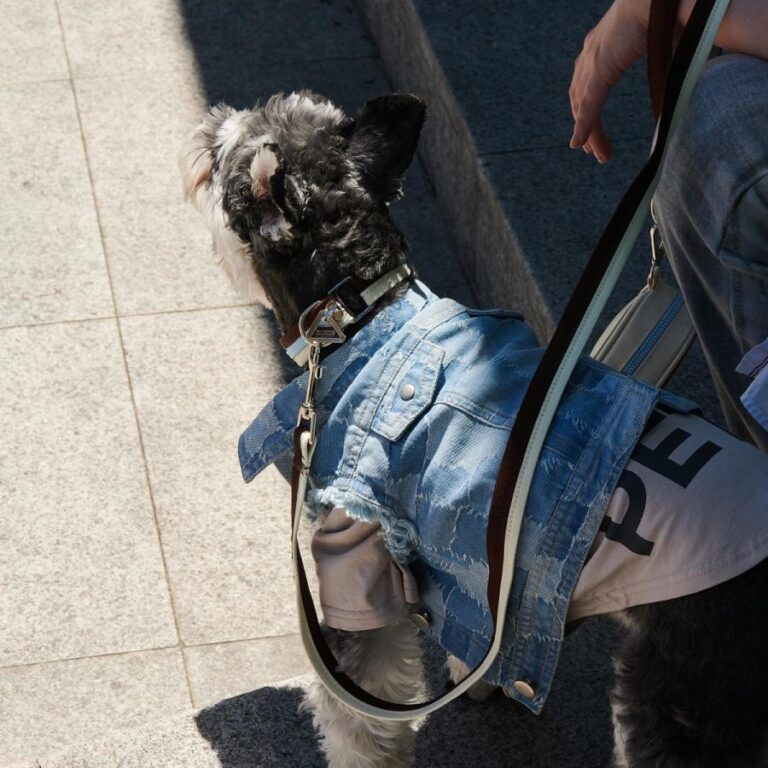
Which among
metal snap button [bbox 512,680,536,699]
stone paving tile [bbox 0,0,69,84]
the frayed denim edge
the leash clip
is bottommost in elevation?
stone paving tile [bbox 0,0,69,84]

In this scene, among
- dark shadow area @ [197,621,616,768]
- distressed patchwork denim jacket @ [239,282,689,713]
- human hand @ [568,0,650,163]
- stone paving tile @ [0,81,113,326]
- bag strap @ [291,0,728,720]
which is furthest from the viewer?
stone paving tile @ [0,81,113,326]

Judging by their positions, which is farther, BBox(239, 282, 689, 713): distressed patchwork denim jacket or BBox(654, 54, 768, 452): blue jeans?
BBox(654, 54, 768, 452): blue jeans

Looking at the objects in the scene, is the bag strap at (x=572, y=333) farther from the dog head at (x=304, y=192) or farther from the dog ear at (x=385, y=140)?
the dog ear at (x=385, y=140)

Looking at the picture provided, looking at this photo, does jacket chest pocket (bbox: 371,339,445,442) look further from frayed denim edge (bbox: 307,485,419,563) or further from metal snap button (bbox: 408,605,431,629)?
metal snap button (bbox: 408,605,431,629)

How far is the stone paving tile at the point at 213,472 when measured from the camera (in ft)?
12.5

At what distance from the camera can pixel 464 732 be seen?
338 cm

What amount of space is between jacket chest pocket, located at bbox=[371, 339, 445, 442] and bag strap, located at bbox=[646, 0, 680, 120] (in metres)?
0.75

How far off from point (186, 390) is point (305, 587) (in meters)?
1.85

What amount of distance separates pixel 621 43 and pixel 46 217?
3.24 m

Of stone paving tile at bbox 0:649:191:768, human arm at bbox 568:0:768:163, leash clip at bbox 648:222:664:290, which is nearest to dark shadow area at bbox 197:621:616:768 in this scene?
stone paving tile at bbox 0:649:191:768

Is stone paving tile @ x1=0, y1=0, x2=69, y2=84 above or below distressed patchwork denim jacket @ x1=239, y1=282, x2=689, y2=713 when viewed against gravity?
below

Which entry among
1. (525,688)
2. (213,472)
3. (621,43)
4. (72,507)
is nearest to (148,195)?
(213,472)

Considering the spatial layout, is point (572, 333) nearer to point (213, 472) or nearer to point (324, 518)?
point (324, 518)

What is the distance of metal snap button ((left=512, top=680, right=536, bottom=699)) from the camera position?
2725 millimetres
